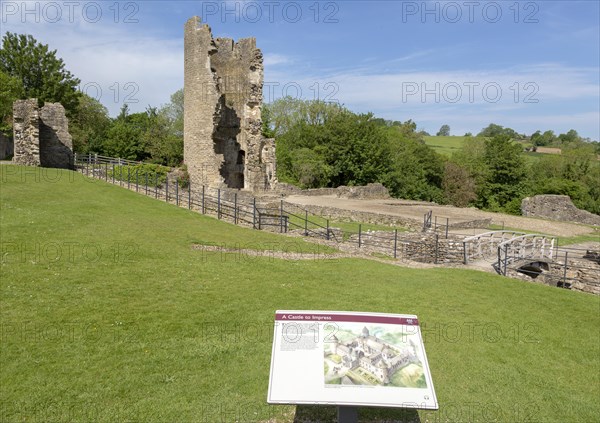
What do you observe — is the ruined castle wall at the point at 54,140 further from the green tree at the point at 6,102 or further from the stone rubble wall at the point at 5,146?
the stone rubble wall at the point at 5,146

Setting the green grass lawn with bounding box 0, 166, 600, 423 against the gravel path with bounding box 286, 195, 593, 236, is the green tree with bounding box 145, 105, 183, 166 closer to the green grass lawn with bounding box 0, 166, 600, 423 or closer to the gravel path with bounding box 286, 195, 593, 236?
the gravel path with bounding box 286, 195, 593, 236

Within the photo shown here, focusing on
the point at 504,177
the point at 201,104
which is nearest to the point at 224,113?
the point at 201,104

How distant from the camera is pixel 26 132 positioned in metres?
25.3

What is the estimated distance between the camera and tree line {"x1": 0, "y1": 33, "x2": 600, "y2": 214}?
1679 inches

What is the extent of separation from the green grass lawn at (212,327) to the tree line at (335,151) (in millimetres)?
31542

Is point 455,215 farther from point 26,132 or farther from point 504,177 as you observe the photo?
point 26,132

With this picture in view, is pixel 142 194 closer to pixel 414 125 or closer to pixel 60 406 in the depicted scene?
pixel 60 406

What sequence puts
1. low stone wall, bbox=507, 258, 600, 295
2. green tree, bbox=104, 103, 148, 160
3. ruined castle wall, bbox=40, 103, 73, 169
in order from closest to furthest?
low stone wall, bbox=507, 258, 600, 295 → ruined castle wall, bbox=40, 103, 73, 169 → green tree, bbox=104, 103, 148, 160

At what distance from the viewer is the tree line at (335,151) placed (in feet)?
140

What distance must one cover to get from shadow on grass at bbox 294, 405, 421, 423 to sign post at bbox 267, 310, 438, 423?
1.36m

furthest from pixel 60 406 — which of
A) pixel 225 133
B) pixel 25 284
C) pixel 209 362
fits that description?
pixel 225 133

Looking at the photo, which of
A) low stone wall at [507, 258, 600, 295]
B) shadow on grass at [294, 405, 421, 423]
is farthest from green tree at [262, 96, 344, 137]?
shadow on grass at [294, 405, 421, 423]

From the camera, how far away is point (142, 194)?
22.5 meters

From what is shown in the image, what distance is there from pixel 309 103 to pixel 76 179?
42960 mm
